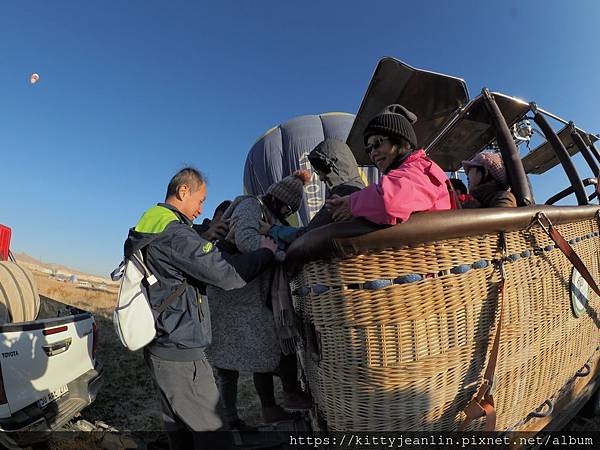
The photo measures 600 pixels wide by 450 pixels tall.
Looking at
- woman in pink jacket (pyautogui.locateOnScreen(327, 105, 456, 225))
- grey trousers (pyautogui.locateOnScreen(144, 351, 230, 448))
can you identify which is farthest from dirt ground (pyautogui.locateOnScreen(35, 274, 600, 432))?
woman in pink jacket (pyautogui.locateOnScreen(327, 105, 456, 225))

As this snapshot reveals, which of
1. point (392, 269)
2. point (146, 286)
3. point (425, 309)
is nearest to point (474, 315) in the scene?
point (425, 309)

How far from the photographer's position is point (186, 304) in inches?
73.0

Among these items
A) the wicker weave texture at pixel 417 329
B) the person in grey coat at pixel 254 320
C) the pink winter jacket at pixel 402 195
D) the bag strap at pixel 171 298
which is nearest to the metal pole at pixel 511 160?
the wicker weave texture at pixel 417 329

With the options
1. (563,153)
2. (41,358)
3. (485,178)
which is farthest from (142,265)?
(563,153)

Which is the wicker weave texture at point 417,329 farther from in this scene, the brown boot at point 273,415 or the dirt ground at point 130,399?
the dirt ground at point 130,399

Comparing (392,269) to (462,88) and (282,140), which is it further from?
(282,140)

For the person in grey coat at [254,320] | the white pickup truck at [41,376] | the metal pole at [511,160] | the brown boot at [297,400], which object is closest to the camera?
the metal pole at [511,160]

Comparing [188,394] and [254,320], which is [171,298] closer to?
[188,394]

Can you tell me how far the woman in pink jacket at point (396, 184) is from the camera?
3.90ft

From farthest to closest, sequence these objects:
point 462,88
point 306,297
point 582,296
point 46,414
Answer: point 46,414
point 462,88
point 582,296
point 306,297

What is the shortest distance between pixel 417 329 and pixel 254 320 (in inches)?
48.2

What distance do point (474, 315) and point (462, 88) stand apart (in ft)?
6.00

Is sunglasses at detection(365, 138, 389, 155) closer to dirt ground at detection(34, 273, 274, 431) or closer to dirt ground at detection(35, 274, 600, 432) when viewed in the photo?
dirt ground at detection(35, 274, 600, 432)

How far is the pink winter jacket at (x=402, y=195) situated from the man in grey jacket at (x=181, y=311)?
3.02 feet
